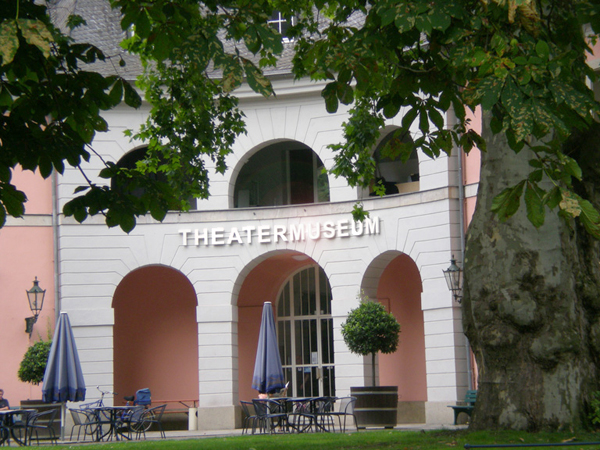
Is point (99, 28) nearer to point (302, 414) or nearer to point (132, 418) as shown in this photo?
point (132, 418)

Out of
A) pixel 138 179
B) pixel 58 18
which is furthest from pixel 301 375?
pixel 138 179

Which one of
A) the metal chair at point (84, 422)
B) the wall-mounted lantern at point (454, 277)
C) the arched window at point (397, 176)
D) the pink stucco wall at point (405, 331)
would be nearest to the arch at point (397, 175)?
the arched window at point (397, 176)

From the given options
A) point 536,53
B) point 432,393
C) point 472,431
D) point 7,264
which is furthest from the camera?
point 7,264

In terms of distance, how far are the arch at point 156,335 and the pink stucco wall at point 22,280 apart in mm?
2277

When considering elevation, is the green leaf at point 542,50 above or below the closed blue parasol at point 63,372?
above

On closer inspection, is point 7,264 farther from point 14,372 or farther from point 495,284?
point 495,284

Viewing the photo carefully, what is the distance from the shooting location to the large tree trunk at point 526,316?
27.6ft

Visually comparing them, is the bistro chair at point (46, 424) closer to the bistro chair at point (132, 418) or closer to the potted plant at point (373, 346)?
the bistro chair at point (132, 418)

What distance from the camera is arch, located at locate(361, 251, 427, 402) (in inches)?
776

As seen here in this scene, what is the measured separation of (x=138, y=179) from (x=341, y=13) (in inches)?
135

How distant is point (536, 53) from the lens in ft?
14.9

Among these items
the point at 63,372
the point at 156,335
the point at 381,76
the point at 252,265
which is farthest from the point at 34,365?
the point at 381,76

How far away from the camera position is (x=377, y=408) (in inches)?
622

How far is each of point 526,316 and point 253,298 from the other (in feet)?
44.9
